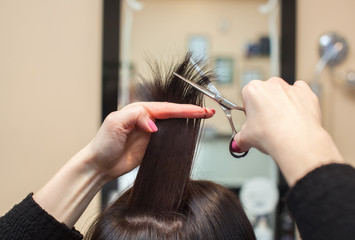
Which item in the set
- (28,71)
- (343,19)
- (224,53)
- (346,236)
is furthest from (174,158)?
Result: (343,19)

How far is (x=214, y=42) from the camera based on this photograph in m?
1.43

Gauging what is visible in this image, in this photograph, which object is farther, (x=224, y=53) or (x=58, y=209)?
(x=224, y=53)

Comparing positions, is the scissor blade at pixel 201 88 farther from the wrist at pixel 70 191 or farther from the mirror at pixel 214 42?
the mirror at pixel 214 42

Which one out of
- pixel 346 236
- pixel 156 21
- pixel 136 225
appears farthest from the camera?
pixel 156 21

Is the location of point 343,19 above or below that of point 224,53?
above

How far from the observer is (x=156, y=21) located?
1421 millimetres

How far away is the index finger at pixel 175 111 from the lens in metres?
0.64

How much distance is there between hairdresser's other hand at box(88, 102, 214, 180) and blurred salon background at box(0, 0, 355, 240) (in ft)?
2.46

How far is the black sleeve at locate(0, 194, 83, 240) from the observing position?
2.05ft

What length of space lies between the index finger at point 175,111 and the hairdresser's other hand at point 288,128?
0.14 meters

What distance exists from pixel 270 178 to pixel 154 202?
902 mm

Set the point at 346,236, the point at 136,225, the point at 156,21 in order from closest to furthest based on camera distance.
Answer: the point at 346,236, the point at 136,225, the point at 156,21

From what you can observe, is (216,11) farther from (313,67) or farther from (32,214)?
(32,214)

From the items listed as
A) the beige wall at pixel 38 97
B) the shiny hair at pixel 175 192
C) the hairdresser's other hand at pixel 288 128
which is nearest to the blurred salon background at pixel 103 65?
the beige wall at pixel 38 97
